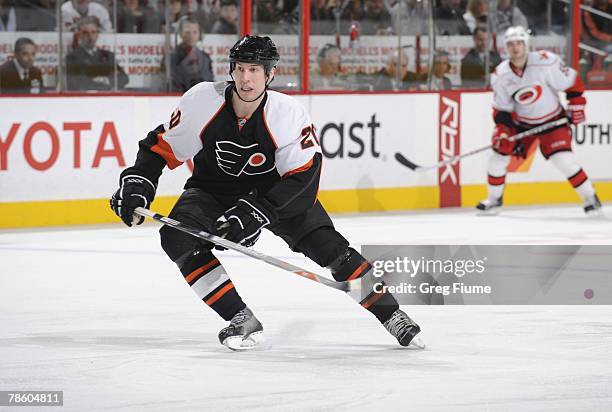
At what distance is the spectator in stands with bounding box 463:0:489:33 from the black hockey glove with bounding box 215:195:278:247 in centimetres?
500

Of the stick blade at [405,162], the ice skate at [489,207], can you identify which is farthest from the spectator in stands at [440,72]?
the ice skate at [489,207]

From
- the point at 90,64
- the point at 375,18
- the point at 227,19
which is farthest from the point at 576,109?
the point at 90,64

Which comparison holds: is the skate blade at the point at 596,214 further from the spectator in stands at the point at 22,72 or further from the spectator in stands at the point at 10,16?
the spectator in stands at the point at 10,16

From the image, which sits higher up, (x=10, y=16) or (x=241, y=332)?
(x=10, y=16)

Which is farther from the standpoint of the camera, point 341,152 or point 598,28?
point 598,28

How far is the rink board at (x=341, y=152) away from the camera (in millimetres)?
6996

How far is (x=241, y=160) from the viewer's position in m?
3.88

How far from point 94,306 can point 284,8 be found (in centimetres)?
351

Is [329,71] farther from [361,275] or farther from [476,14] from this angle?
[361,275]

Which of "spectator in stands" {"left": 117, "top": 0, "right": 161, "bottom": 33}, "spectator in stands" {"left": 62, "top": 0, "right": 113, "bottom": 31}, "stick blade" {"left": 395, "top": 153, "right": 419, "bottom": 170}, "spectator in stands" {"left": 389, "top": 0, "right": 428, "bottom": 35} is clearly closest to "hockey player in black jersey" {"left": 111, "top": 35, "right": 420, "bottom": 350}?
"spectator in stands" {"left": 62, "top": 0, "right": 113, "bottom": 31}

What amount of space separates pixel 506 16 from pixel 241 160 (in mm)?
5067

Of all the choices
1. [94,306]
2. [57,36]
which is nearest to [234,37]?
[57,36]

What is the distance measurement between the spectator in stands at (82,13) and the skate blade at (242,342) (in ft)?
11.9

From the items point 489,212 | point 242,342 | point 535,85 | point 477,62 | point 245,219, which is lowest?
point 489,212
